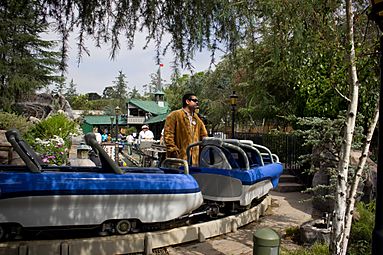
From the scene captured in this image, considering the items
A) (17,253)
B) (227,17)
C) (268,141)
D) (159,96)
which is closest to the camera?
(227,17)


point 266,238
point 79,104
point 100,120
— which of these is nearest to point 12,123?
point 266,238

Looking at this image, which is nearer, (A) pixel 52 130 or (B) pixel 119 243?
(B) pixel 119 243

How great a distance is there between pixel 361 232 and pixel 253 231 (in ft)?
5.28

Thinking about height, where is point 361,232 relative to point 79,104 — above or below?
below

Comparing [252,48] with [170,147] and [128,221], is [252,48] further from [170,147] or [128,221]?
[170,147]

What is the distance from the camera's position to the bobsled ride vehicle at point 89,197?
418cm

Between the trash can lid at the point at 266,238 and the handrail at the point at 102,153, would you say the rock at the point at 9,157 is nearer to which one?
the handrail at the point at 102,153

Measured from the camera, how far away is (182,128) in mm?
6145

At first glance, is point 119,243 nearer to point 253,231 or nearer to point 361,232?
point 253,231

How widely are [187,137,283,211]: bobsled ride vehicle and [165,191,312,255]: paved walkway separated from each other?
51 cm

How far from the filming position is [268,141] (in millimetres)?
14359

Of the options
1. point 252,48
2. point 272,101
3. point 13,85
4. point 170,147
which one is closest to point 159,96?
point 13,85

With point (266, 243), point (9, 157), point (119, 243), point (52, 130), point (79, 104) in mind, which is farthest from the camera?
point (79, 104)

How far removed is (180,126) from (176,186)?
1.46 metres
